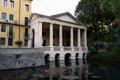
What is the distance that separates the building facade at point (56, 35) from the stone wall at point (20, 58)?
4112 mm

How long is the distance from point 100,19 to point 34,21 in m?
20.3

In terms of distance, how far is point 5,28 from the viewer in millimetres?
32625

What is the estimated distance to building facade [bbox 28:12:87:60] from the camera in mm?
31328

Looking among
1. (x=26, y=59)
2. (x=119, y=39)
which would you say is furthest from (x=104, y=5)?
(x=119, y=39)

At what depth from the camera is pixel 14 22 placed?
1332 inches

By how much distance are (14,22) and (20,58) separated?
12.4 m

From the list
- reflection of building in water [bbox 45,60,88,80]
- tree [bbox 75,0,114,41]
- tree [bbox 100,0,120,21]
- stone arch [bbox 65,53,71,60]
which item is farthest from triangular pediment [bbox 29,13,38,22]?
tree [bbox 100,0,120,21]

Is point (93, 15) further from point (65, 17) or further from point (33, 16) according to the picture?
point (33, 16)

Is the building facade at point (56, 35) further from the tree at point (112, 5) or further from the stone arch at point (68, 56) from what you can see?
the tree at point (112, 5)

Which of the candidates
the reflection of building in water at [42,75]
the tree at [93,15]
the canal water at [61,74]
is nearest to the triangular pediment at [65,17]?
the tree at [93,15]

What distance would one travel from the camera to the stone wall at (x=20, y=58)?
21866 millimetres

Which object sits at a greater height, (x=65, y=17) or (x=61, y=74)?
(x=65, y=17)

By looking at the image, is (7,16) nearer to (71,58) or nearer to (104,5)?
(71,58)

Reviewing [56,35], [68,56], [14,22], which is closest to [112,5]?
[68,56]
